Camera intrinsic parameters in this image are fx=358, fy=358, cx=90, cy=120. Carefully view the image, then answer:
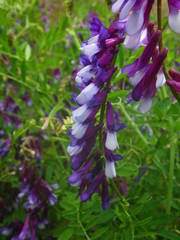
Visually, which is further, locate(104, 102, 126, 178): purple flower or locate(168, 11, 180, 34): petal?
locate(104, 102, 126, 178): purple flower

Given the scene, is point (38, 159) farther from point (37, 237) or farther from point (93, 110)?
point (93, 110)

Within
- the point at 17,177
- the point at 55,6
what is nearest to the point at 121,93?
the point at 17,177

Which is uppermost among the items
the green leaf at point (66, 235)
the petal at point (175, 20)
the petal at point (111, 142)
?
the petal at point (175, 20)

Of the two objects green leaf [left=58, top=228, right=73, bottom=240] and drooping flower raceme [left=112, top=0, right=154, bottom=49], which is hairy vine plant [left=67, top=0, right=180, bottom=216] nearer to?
drooping flower raceme [left=112, top=0, right=154, bottom=49]

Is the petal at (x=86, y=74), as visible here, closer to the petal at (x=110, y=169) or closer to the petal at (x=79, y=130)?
the petal at (x=79, y=130)

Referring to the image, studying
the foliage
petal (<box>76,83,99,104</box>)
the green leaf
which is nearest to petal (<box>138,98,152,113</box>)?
petal (<box>76,83,99,104</box>)

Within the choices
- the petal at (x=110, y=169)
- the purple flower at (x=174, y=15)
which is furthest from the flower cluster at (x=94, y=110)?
the purple flower at (x=174, y=15)
